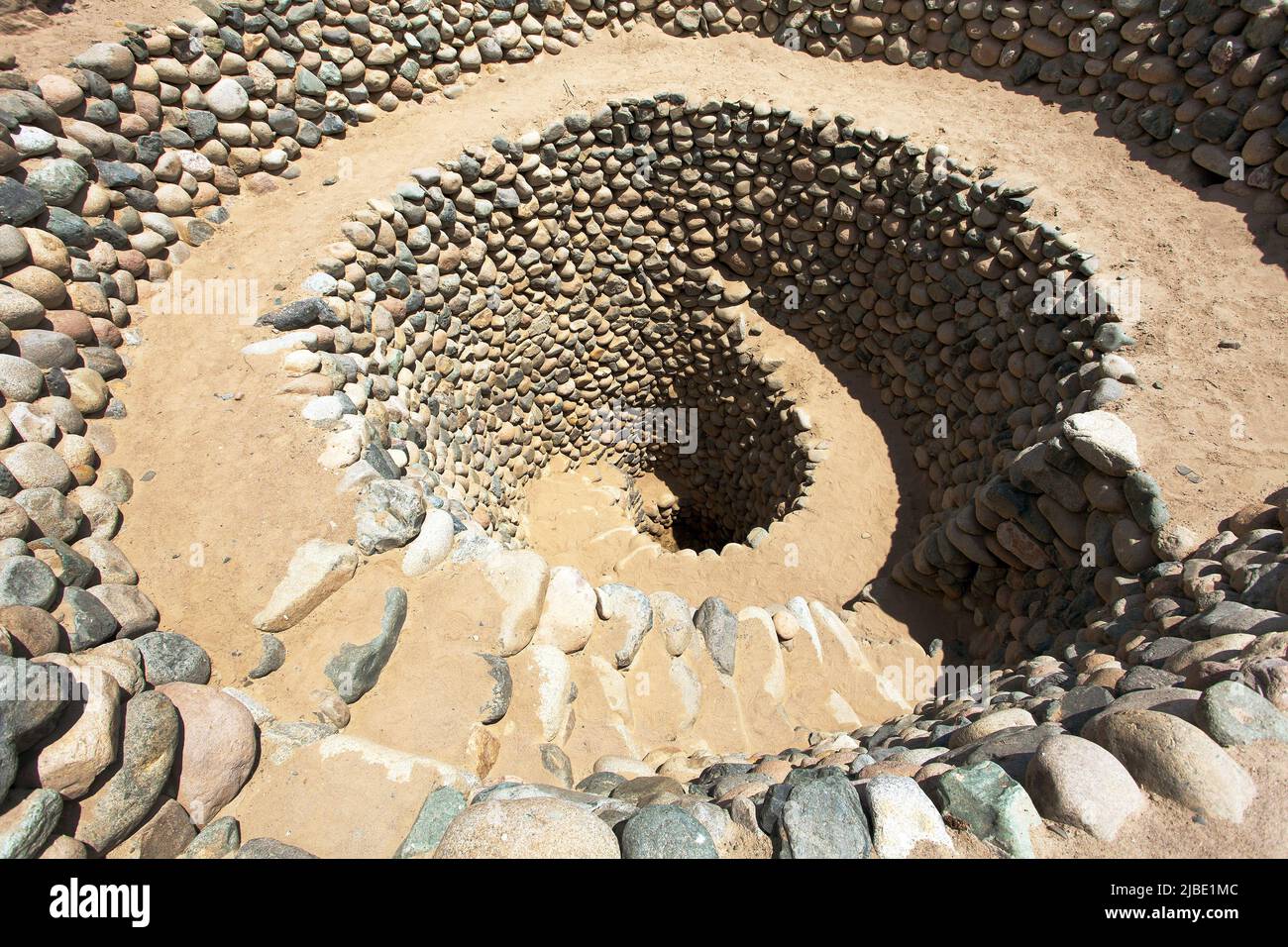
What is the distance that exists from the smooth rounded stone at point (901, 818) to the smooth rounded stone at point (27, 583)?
9.30ft

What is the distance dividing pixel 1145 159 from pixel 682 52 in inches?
150

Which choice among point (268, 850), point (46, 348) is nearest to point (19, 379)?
point (46, 348)

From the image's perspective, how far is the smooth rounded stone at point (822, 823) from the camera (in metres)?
1.92

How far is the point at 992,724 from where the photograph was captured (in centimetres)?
262

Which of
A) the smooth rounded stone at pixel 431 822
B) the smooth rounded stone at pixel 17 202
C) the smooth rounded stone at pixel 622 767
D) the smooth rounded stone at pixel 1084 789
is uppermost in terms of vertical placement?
the smooth rounded stone at pixel 17 202

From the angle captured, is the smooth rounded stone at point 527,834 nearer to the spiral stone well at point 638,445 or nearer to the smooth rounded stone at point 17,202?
the spiral stone well at point 638,445

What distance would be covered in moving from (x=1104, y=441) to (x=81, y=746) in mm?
4251

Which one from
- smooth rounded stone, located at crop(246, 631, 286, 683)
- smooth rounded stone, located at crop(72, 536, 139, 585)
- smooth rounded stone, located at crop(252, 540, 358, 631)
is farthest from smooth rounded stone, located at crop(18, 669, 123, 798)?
smooth rounded stone, located at crop(72, 536, 139, 585)

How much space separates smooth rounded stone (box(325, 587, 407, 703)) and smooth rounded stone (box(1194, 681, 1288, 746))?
279 cm

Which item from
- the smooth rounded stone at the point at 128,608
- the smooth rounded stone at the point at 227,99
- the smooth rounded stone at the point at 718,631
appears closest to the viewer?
the smooth rounded stone at the point at 128,608

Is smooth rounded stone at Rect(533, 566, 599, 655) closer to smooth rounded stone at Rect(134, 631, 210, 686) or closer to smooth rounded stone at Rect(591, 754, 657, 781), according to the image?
smooth rounded stone at Rect(591, 754, 657, 781)

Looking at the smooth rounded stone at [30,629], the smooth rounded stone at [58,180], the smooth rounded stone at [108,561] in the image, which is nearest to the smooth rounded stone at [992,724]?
the smooth rounded stone at [30,629]

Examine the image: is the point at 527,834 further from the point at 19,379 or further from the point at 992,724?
the point at 19,379

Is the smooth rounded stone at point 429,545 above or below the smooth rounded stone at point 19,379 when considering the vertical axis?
below
